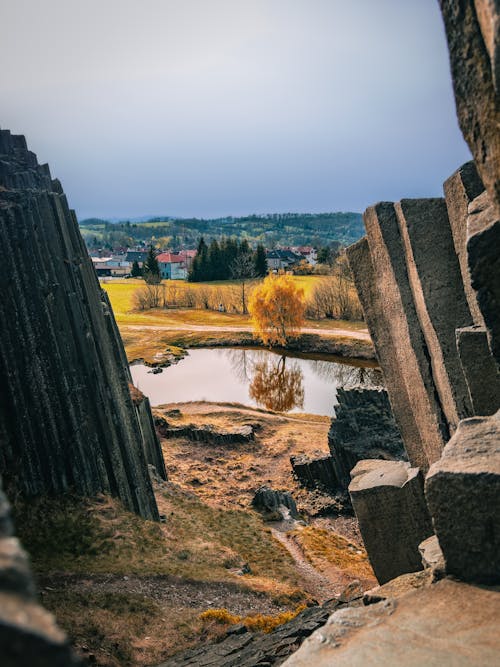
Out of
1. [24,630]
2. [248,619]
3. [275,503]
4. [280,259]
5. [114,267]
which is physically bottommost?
[275,503]

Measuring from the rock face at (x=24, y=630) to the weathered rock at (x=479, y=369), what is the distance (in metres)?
5.97

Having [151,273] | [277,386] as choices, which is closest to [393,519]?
[277,386]

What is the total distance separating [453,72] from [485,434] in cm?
338

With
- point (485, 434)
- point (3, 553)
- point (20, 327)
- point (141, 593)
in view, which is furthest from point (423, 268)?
point (20, 327)

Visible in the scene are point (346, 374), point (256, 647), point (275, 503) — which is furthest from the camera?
point (346, 374)

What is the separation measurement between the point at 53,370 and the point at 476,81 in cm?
1358

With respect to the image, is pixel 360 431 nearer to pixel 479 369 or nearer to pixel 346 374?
pixel 479 369

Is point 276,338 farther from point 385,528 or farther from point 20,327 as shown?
point 385,528

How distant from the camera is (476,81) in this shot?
395 cm

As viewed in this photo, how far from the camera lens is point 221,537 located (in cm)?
1744

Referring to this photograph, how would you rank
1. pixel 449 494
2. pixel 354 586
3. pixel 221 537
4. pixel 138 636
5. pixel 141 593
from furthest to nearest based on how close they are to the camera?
pixel 221 537
pixel 354 586
pixel 141 593
pixel 138 636
pixel 449 494

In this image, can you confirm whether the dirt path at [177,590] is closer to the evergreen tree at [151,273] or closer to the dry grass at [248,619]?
the dry grass at [248,619]

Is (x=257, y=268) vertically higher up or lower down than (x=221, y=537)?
higher up

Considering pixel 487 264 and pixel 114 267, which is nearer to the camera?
pixel 487 264
